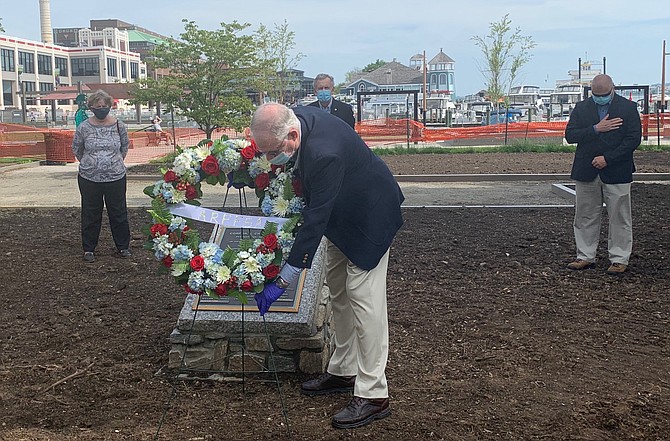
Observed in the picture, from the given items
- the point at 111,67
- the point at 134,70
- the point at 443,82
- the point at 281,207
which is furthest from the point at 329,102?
the point at 134,70

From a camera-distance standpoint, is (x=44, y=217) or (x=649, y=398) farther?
(x=44, y=217)

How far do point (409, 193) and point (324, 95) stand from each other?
477 cm

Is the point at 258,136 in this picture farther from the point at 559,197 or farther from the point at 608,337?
the point at 559,197

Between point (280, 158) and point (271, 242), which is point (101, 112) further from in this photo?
point (280, 158)

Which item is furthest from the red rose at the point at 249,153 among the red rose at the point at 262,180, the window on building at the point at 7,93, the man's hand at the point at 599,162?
the window on building at the point at 7,93

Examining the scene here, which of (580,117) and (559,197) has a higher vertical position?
(580,117)

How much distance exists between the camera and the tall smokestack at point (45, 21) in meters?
123

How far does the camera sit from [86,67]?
4156 inches

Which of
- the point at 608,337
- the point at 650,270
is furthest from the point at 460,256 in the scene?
the point at 608,337

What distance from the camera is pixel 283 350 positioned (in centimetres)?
508

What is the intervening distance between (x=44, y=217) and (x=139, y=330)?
602cm

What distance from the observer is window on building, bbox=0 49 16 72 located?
294 feet

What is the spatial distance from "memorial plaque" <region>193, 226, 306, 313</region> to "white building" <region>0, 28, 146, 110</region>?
279 ft

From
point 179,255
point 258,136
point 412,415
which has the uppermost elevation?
point 258,136
